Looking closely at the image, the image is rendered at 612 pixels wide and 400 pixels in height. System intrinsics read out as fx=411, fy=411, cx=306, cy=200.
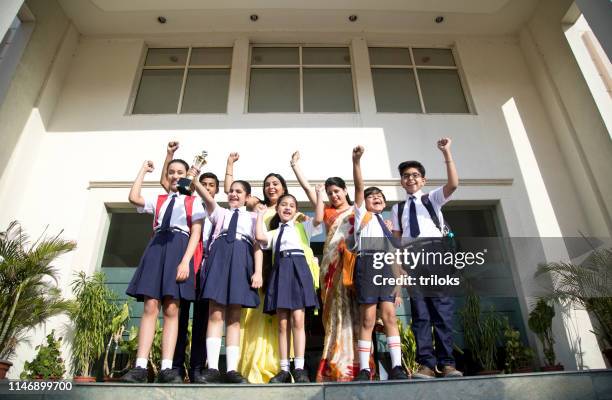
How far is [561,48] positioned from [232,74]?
499 centimetres

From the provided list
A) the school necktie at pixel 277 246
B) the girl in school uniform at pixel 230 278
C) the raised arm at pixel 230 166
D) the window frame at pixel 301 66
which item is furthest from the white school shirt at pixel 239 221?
the window frame at pixel 301 66

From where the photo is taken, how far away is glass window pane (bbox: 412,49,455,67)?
7.09m

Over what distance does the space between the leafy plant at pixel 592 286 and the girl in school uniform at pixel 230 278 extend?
11.1ft

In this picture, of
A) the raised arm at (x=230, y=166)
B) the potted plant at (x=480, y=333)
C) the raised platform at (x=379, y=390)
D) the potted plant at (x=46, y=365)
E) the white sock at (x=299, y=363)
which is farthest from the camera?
the potted plant at (x=480, y=333)

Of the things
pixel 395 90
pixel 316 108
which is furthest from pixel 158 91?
pixel 395 90

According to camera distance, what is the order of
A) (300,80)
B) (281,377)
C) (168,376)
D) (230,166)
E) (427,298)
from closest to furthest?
(168,376), (281,377), (427,298), (230,166), (300,80)

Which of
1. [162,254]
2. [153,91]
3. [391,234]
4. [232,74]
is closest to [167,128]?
[153,91]

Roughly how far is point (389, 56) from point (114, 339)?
235 inches

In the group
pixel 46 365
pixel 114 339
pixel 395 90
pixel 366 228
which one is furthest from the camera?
pixel 395 90

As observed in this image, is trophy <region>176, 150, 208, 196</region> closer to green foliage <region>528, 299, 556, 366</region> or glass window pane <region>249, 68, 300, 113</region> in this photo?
glass window pane <region>249, 68, 300, 113</region>

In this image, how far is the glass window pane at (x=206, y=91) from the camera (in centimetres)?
654

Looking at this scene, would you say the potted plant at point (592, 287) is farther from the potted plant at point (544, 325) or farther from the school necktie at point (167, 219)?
the school necktie at point (167, 219)

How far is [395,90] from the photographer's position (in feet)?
22.1

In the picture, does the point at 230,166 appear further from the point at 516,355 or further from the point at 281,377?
the point at 516,355
